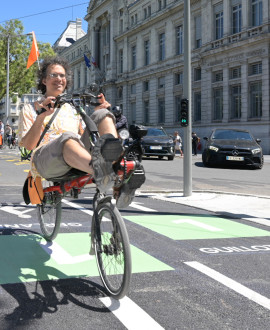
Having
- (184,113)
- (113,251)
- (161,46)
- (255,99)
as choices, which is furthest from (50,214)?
(161,46)

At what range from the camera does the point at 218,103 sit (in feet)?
119

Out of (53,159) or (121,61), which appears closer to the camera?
(53,159)

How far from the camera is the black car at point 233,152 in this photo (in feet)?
60.7

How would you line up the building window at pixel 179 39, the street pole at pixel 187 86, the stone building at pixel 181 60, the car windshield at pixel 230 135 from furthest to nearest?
the building window at pixel 179 39, the stone building at pixel 181 60, the car windshield at pixel 230 135, the street pole at pixel 187 86

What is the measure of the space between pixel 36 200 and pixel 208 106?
110ft

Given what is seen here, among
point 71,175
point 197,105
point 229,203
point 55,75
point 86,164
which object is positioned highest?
point 197,105

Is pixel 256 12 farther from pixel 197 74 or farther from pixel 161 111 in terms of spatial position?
pixel 161 111

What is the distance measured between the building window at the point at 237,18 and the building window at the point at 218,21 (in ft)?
4.70

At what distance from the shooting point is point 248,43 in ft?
106

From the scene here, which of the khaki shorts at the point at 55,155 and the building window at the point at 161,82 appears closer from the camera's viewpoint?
the khaki shorts at the point at 55,155

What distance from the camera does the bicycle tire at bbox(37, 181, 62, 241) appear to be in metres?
4.61

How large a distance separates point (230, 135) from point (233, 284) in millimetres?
16402

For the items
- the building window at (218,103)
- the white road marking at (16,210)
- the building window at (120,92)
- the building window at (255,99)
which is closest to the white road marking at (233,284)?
the white road marking at (16,210)

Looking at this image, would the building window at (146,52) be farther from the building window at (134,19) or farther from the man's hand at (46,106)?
the man's hand at (46,106)
